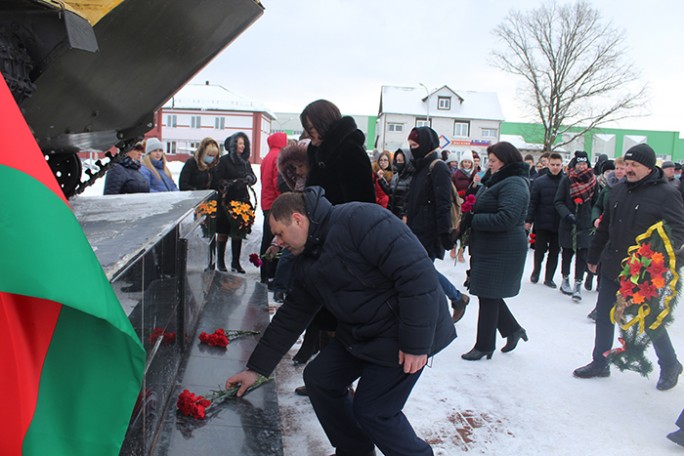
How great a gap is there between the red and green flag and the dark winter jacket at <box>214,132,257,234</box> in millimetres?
6424

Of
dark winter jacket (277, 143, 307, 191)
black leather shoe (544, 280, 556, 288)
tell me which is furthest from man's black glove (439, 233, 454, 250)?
black leather shoe (544, 280, 556, 288)

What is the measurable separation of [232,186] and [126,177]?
163cm

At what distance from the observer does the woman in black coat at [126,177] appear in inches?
259

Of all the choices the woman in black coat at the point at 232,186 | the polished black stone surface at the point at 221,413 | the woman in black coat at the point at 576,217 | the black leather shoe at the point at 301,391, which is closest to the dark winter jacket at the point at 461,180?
the woman in black coat at the point at 576,217

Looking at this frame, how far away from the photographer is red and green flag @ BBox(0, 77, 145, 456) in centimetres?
130

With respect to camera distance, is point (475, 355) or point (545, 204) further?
point (545, 204)

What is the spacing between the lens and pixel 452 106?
5662 cm

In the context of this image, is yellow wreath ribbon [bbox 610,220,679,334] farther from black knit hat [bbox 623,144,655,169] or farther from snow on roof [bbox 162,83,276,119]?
snow on roof [bbox 162,83,276,119]

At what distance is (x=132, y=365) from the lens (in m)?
1.56

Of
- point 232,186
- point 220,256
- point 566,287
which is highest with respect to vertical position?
point 232,186

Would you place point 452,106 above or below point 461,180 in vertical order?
above

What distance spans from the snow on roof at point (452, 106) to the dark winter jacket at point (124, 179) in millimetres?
49351

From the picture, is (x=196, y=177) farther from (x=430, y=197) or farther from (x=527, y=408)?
(x=527, y=408)

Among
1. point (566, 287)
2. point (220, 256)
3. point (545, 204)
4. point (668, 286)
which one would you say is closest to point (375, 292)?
point (668, 286)
